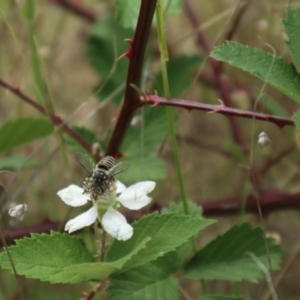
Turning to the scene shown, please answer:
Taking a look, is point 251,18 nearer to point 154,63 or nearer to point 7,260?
point 154,63

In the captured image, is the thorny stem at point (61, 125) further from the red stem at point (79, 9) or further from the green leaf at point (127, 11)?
the red stem at point (79, 9)

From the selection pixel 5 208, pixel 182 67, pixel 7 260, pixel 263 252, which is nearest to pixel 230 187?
pixel 182 67

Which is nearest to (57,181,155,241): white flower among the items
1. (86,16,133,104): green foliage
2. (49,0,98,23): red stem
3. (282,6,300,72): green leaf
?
(282,6,300,72): green leaf

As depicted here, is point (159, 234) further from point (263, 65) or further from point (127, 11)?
point (127, 11)

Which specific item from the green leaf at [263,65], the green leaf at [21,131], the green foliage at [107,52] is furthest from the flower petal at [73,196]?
the green foliage at [107,52]

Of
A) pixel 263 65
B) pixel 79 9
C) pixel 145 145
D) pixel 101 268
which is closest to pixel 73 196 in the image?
pixel 101 268
